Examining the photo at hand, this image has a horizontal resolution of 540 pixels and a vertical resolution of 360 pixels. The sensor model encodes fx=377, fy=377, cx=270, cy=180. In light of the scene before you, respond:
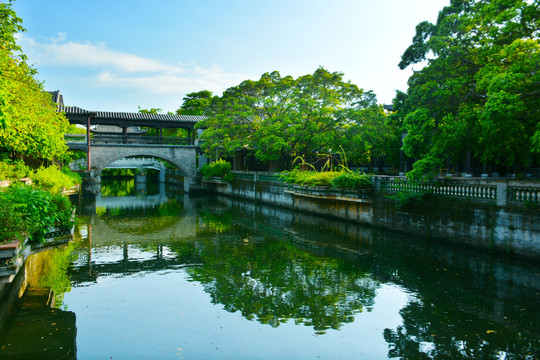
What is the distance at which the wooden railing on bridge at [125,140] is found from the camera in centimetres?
3466

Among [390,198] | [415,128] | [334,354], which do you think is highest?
[415,128]

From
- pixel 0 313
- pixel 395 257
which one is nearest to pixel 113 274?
pixel 0 313

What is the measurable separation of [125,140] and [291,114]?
62.2ft

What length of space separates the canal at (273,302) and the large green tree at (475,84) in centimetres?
371

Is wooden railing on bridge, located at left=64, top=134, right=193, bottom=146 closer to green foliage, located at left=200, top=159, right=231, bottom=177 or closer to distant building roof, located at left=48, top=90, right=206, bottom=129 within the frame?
distant building roof, located at left=48, top=90, right=206, bottom=129

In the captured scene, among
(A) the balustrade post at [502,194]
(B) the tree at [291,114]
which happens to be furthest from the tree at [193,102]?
(A) the balustrade post at [502,194]

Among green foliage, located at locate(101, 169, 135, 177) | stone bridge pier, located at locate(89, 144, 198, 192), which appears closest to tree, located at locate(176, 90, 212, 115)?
green foliage, located at locate(101, 169, 135, 177)

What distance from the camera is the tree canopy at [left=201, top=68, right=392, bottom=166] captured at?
77.3 feet

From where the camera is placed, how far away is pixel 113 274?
995cm

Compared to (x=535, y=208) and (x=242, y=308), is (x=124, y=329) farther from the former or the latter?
(x=535, y=208)

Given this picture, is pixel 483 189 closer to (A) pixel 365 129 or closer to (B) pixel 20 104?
(A) pixel 365 129

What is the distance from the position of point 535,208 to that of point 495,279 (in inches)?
97.3

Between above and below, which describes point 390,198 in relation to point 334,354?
above

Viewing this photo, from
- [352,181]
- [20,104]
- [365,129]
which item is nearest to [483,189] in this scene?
[352,181]
